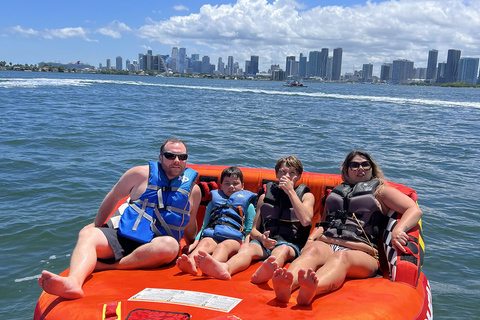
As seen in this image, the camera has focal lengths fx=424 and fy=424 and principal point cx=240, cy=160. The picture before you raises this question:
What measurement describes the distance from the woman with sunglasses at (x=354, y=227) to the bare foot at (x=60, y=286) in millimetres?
1336

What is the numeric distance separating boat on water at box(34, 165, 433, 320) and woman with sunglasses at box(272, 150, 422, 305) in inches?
4.1

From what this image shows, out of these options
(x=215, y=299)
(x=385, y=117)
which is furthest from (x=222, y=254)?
(x=385, y=117)

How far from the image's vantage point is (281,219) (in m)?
3.44

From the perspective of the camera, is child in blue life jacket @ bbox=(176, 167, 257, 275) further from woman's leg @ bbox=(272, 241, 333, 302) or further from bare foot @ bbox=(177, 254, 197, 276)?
woman's leg @ bbox=(272, 241, 333, 302)

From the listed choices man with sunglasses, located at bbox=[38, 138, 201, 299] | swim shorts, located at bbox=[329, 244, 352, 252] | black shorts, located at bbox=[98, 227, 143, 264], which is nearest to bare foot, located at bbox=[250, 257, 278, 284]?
swim shorts, located at bbox=[329, 244, 352, 252]

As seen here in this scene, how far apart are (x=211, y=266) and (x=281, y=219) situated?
833mm

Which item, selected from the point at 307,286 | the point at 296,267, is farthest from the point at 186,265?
the point at 307,286

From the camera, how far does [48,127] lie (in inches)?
471

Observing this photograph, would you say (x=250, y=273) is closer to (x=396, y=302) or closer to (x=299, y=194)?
(x=299, y=194)

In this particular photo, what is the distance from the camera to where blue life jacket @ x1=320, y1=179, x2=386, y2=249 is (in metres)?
3.17

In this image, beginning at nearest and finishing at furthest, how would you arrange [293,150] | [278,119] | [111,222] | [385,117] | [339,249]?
[339,249] < [111,222] < [293,150] < [278,119] < [385,117]

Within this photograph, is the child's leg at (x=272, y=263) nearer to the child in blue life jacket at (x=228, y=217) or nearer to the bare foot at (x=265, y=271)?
the bare foot at (x=265, y=271)

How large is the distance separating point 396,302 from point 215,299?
1130mm

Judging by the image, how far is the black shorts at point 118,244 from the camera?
10.1 feet
